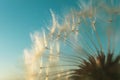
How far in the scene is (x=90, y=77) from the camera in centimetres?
8125

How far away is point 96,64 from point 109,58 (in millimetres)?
1486

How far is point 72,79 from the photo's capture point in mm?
82438

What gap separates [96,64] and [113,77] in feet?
7.12

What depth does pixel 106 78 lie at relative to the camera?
266 ft

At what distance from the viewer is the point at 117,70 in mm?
81375

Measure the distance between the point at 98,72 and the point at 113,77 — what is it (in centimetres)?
161

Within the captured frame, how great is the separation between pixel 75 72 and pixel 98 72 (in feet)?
8.42

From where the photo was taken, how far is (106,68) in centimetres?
8150

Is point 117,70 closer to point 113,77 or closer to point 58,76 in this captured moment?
point 113,77

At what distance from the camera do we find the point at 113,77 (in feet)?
267

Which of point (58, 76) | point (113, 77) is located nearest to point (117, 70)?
point (113, 77)

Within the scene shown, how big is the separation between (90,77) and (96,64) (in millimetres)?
1480

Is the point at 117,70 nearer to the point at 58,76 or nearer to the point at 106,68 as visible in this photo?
the point at 106,68

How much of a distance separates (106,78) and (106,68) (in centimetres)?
114
